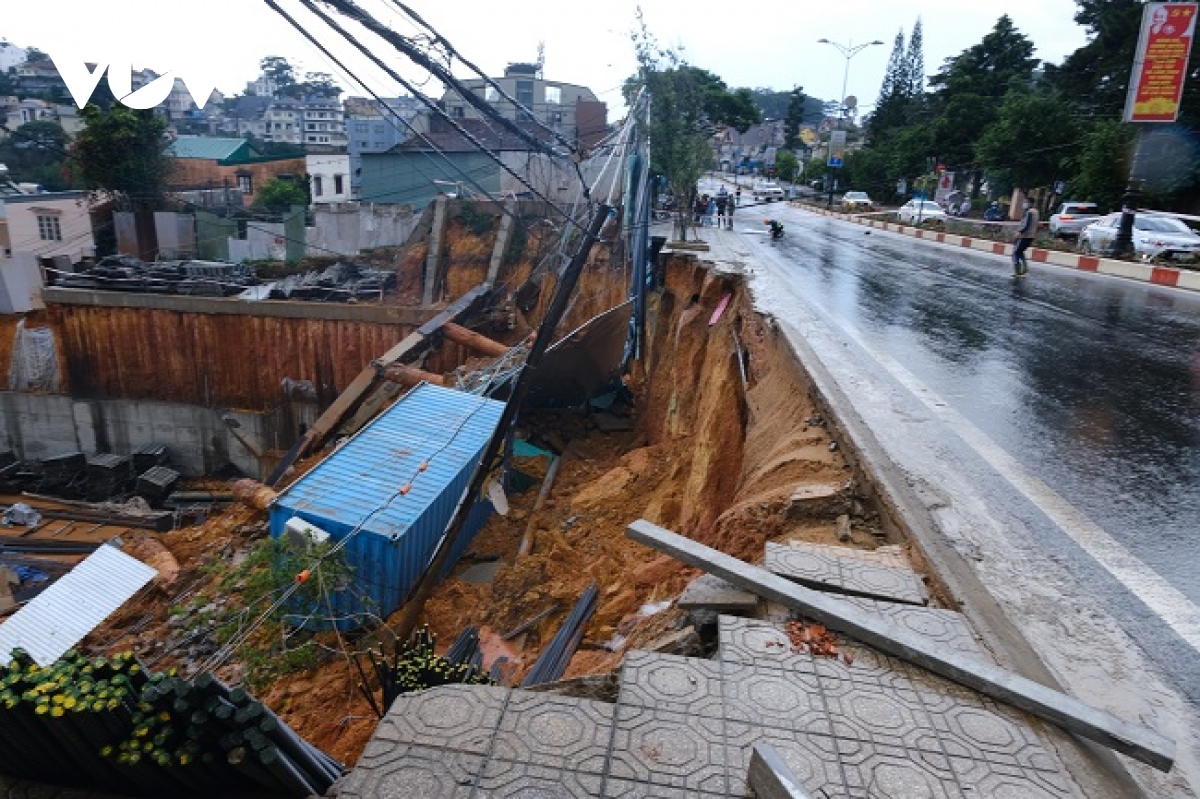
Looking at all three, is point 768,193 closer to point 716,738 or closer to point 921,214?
point 921,214

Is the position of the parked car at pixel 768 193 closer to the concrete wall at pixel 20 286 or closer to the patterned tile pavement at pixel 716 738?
the concrete wall at pixel 20 286

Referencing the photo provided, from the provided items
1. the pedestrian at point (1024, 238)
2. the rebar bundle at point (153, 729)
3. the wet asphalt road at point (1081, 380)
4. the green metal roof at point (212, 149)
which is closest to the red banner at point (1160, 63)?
the wet asphalt road at point (1081, 380)

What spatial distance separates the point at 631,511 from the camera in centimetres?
1129

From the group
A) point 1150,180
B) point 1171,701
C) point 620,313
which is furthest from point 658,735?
point 1150,180

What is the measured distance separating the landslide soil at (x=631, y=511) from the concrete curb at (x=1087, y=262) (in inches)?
333

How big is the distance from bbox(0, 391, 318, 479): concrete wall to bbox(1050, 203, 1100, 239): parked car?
24731 millimetres

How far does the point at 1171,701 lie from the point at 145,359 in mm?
26424

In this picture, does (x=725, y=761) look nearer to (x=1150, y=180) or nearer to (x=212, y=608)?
(x=212, y=608)

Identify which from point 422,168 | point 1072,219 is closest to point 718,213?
point 1072,219

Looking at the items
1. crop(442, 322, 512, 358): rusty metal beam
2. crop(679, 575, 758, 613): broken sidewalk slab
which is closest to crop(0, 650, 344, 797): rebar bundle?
crop(679, 575, 758, 613): broken sidewalk slab

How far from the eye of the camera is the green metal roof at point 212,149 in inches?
1904

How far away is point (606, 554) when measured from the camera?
33.3 feet

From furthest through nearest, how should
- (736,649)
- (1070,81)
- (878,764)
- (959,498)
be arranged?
(1070,81) < (959,498) < (736,649) < (878,764)

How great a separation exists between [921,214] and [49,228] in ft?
120
